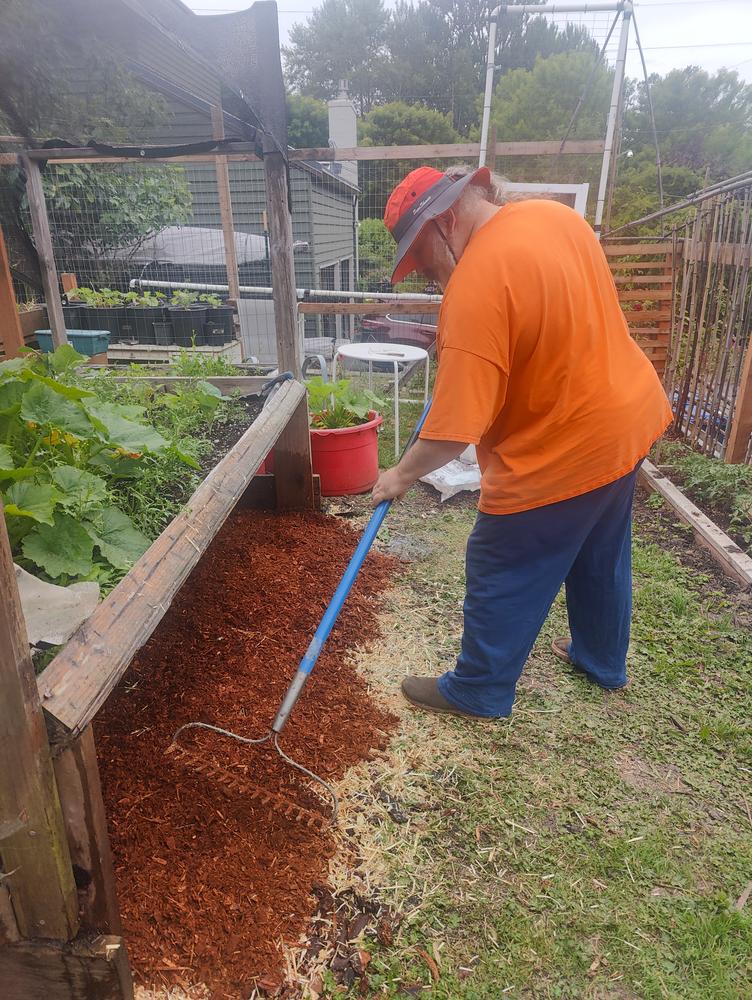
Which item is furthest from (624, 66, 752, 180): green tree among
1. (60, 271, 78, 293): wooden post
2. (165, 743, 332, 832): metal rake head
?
(165, 743, 332, 832): metal rake head

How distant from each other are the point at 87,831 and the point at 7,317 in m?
3.42

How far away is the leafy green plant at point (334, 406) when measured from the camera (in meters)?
4.32

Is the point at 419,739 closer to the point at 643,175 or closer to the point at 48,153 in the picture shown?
the point at 48,153

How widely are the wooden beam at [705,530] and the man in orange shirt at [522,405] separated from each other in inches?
53.1

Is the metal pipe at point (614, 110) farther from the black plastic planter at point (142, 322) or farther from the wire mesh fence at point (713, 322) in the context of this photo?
the black plastic planter at point (142, 322)

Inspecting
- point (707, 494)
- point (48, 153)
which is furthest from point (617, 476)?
point (48, 153)

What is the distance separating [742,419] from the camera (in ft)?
13.9

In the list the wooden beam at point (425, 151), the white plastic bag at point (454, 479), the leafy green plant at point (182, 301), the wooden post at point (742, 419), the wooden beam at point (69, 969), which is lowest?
the white plastic bag at point (454, 479)

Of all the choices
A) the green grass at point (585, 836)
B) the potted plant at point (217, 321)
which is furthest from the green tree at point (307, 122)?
the green grass at point (585, 836)

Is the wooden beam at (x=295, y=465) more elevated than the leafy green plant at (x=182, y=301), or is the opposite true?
the leafy green plant at (x=182, y=301)

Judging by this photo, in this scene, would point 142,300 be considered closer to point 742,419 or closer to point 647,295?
point 647,295

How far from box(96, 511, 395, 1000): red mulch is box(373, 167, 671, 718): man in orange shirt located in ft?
1.99

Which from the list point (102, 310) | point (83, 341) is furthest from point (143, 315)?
point (83, 341)

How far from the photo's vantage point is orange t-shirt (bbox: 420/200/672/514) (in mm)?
1755
